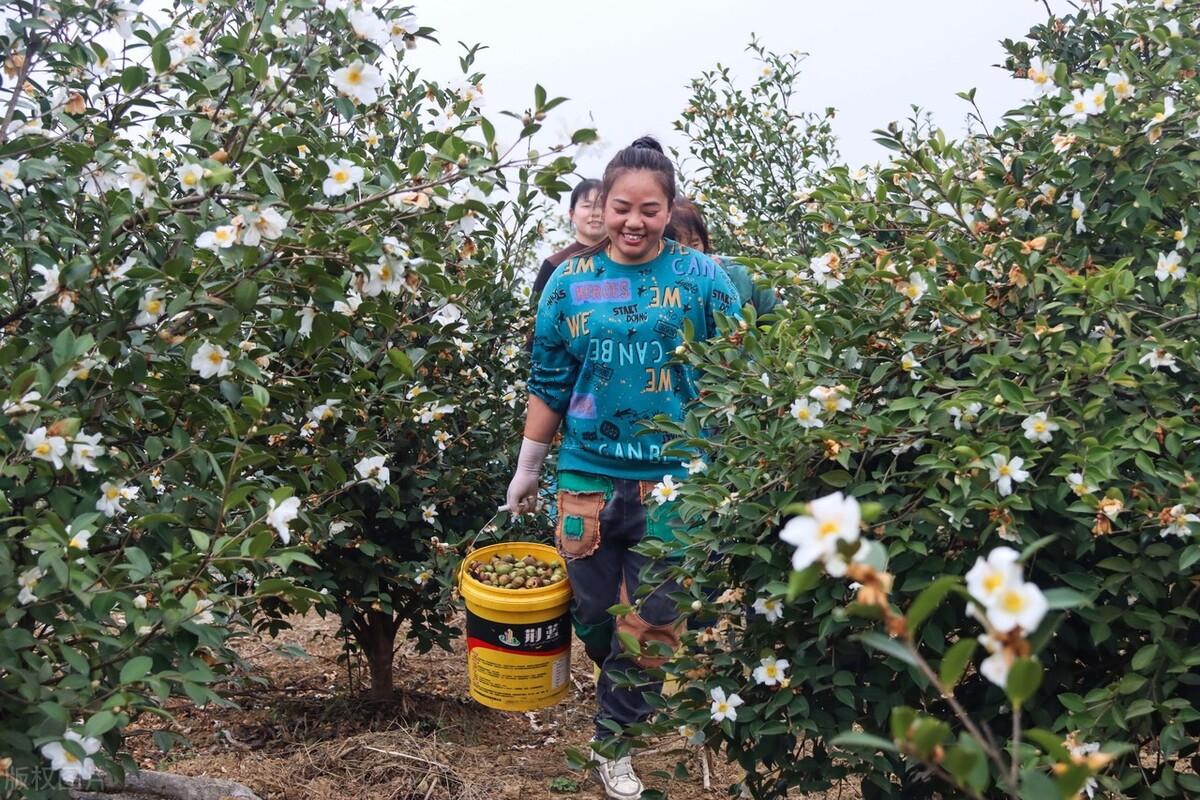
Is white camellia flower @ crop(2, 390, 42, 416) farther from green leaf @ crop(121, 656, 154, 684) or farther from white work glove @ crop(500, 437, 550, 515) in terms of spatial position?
white work glove @ crop(500, 437, 550, 515)

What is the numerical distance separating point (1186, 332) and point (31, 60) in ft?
6.85

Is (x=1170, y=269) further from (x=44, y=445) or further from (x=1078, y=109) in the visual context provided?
(x=44, y=445)

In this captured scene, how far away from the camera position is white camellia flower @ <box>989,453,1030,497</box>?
1.67 m

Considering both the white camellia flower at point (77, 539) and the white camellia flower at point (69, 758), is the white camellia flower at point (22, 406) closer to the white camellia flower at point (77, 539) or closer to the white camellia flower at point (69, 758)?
the white camellia flower at point (77, 539)

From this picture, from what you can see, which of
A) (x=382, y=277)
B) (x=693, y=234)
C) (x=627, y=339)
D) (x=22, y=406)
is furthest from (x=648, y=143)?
(x=22, y=406)

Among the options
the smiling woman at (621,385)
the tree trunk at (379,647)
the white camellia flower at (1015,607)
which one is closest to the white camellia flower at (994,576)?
the white camellia flower at (1015,607)

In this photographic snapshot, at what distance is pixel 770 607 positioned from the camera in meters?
1.95

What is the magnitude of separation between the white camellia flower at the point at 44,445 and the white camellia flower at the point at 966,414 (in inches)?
54.9

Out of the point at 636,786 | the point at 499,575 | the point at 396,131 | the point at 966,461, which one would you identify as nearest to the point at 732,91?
the point at 396,131

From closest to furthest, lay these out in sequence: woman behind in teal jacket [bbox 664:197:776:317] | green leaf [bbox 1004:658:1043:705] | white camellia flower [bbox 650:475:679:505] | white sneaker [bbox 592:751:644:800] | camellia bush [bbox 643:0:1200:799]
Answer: green leaf [bbox 1004:658:1043:705] → camellia bush [bbox 643:0:1200:799] → white camellia flower [bbox 650:475:679:505] → white sneaker [bbox 592:751:644:800] → woman behind in teal jacket [bbox 664:197:776:317]

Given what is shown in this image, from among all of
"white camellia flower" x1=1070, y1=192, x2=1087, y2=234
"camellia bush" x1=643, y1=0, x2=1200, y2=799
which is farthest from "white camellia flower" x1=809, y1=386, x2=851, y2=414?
"white camellia flower" x1=1070, y1=192, x2=1087, y2=234

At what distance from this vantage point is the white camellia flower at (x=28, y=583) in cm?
154

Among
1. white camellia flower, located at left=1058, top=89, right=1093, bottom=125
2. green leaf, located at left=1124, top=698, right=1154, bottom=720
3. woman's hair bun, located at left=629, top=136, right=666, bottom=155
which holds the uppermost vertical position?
white camellia flower, located at left=1058, top=89, right=1093, bottom=125

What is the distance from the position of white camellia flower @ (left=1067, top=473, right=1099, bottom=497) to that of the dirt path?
1425 millimetres
